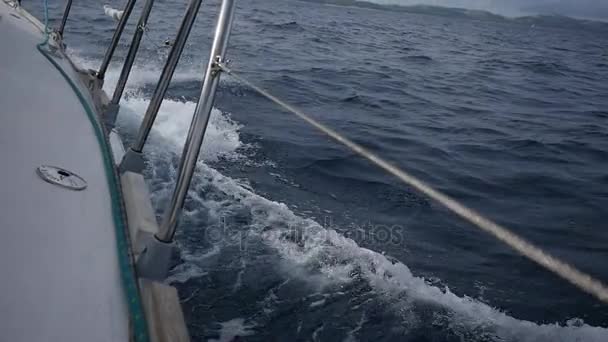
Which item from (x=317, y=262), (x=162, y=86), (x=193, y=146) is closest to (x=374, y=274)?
(x=317, y=262)

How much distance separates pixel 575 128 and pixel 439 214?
20.7 ft

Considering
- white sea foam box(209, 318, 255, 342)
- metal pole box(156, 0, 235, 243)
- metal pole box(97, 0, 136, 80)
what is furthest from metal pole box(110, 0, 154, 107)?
white sea foam box(209, 318, 255, 342)

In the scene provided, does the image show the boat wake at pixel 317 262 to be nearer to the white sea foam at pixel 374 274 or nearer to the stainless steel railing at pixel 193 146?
the white sea foam at pixel 374 274

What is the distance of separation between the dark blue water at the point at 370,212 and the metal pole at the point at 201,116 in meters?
1.46

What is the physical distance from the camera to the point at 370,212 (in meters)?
4.65

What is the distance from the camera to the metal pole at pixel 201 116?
59.7 inches

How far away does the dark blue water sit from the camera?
314cm

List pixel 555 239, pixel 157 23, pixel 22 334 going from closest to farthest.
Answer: pixel 22 334 → pixel 555 239 → pixel 157 23

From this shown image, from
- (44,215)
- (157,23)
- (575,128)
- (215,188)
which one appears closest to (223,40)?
(44,215)

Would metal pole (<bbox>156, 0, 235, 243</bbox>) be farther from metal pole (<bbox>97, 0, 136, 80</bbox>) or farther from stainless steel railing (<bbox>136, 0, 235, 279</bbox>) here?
metal pole (<bbox>97, 0, 136, 80</bbox>)

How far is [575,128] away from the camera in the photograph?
371 inches

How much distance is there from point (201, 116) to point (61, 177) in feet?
2.03

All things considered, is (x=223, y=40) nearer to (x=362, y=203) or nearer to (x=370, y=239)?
(x=370, y=239)

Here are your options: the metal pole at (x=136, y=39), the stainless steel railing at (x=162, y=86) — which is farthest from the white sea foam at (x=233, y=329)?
the metal pole at (x=136, y=39)
